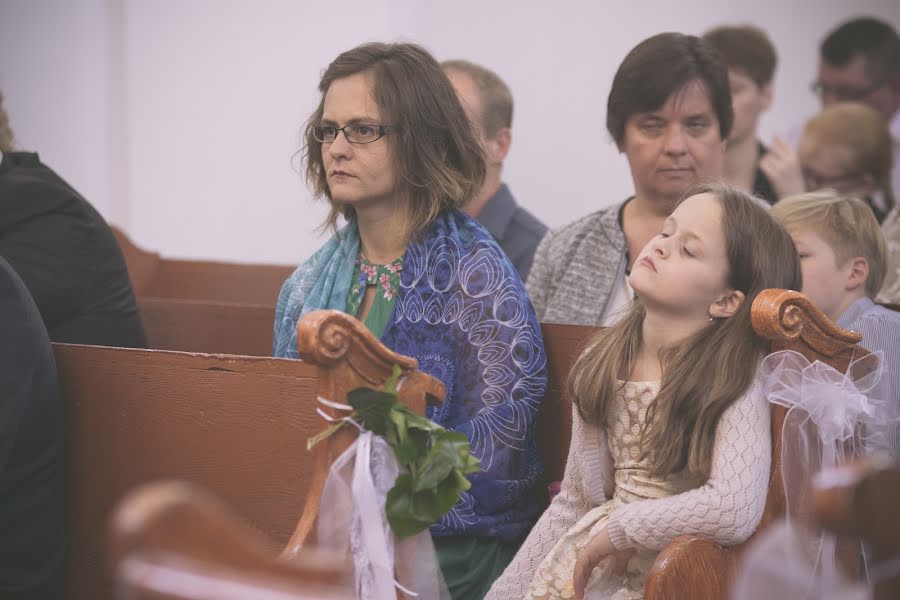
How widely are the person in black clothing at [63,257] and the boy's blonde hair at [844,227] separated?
5.24 feet

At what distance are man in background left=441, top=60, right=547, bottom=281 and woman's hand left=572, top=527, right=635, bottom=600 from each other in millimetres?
1680

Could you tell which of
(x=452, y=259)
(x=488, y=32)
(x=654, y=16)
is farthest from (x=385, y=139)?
(x=654, y=16)

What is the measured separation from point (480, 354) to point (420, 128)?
51 centimetres

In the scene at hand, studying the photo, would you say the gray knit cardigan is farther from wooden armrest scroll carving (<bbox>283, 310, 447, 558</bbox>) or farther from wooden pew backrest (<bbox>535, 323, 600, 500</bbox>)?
wooden armrest scroll carving (<bbox>283, 310, 447, 558</bbox>)

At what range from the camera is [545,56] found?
543cm

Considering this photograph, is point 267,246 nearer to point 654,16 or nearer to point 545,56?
point 545,56

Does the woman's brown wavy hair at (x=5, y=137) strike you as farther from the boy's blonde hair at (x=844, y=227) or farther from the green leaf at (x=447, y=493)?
the boy's blonde hair at (x=844, y=227)

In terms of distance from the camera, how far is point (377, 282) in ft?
7.96

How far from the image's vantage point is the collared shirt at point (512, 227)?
353 centimetres

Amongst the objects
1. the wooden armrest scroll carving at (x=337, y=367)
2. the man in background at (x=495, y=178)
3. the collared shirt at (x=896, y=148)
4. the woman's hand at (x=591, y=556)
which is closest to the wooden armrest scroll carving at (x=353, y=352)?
the wooden armrest scroll carving at (x=337, y=367)

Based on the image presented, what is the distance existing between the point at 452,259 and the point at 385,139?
29 cm

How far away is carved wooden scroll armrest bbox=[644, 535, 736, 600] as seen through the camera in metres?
1.76

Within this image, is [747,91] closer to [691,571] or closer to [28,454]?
[691,571]

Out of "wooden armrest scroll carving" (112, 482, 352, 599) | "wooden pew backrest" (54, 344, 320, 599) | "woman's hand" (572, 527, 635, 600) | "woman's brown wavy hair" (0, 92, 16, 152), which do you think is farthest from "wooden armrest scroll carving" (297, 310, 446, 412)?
"woman's brown wavy hair" (0, 92, 16, 152)
